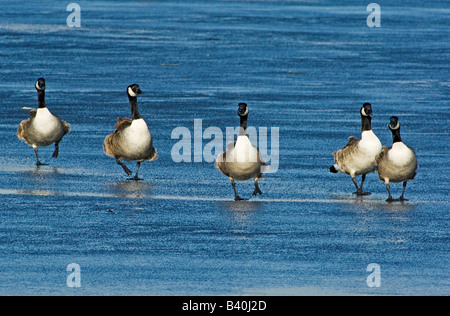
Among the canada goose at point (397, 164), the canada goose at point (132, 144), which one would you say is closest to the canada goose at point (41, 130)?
the canada goose at point (132, 144)

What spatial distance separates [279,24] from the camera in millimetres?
30156

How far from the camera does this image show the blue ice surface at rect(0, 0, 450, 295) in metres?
8.39

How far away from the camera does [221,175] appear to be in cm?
1275

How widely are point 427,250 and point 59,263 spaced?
3312 millimetres

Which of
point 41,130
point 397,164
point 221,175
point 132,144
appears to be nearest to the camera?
point 397,164

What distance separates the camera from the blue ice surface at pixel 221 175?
8391mm

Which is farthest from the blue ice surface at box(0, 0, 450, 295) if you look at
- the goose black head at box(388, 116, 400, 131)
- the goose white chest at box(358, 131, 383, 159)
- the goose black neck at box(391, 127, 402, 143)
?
the goose black head at box(388, 116, 400, 131)

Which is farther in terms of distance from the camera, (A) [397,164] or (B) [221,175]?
(B) [221,175]

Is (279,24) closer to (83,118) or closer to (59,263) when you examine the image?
(83,118)

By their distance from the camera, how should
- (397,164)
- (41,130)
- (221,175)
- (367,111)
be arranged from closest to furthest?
1. (397,164)
2. (367,111)
3. (221,175)
4. (41,130)

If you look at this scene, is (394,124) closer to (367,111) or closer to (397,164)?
(397,164)

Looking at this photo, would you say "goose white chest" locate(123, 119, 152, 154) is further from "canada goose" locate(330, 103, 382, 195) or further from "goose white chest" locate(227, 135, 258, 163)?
"canada goose" locate(330, 103, 382, 195)

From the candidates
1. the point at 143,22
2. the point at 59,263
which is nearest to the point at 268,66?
the point at 143,22

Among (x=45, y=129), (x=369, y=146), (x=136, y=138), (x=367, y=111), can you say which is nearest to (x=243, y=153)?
(x=369, y=146)
